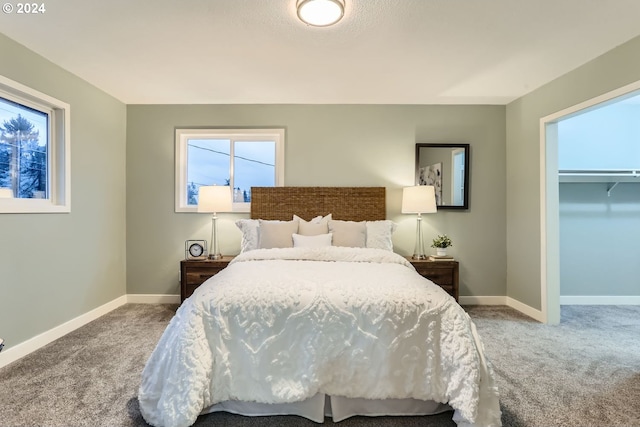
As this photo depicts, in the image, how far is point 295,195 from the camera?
3.74 meters

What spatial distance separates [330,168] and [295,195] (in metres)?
0.54

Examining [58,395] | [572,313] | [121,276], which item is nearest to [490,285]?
[572,313]

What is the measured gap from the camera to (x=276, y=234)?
3.18 meters

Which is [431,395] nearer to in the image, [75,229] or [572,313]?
[572,313]

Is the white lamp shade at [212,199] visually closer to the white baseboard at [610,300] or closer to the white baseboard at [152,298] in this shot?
the white baseboard at [152,298]

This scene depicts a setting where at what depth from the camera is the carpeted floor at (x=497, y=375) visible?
1.68 meters

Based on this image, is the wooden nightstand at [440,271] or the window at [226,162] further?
the window at [226,162]

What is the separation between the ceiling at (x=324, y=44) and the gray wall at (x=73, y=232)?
Answer: 0.76 ft

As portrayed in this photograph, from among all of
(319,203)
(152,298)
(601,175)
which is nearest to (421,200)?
(319,203)

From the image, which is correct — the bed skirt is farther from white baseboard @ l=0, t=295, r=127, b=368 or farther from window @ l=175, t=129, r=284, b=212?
window @ l=175, t=129, r=284, b=212

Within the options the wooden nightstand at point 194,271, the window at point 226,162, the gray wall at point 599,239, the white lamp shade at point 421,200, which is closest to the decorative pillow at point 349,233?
the white lamp shade at point 421,200

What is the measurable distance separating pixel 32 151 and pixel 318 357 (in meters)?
2.98

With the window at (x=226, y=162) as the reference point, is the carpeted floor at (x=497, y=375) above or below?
below

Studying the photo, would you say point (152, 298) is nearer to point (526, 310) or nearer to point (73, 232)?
point (73, 232)
